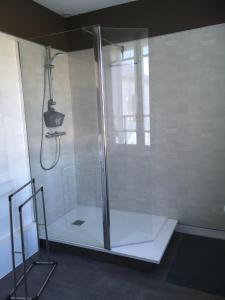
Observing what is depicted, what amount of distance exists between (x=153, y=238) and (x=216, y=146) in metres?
1.11

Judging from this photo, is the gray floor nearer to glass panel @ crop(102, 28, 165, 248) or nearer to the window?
glass panel @ crop(102, 28, 165, 248)

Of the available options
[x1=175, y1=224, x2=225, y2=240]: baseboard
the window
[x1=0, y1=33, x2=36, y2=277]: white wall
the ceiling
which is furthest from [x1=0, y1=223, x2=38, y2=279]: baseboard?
the ceiling

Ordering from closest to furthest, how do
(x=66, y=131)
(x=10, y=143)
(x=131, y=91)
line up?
(x=10, y=143) < (x=131, y=91) < (x=66, y=131)

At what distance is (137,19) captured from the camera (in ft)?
9.00

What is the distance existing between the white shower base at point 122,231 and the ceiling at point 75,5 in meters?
2.18

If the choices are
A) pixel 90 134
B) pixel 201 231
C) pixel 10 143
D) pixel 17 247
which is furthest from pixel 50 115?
pixel 201 231

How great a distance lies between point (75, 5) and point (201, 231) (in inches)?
110

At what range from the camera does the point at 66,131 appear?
9.74ft

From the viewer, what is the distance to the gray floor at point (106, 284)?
6.26ft

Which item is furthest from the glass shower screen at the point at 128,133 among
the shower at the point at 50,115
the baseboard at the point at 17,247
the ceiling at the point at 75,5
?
the baseboard at the point at 17,247

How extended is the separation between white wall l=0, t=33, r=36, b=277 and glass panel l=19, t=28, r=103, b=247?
0.10 m

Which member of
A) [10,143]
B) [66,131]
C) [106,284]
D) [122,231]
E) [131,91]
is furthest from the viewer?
[66,131]

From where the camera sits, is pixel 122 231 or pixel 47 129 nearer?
pixel 122 231

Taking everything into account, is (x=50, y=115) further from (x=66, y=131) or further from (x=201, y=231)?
(x=201, y=231)
